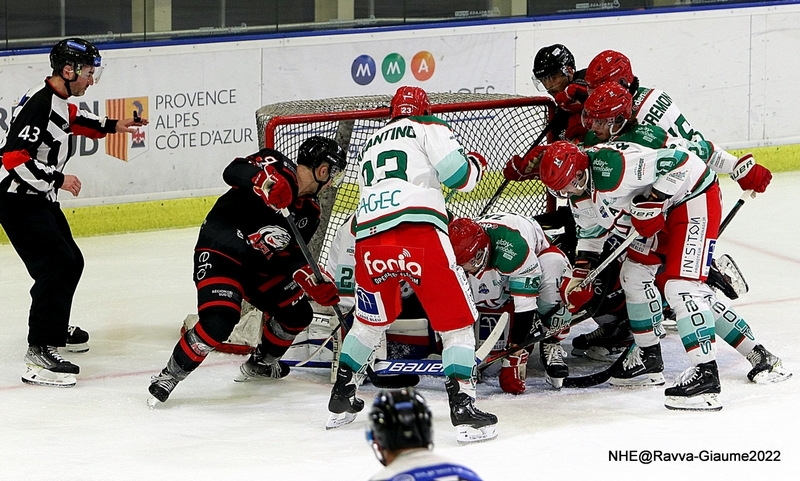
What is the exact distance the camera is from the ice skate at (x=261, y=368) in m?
4.99

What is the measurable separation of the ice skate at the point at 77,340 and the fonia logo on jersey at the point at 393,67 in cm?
247

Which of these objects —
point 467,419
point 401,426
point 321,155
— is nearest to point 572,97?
point 321,155

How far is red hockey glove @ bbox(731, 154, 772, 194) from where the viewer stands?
4.85m

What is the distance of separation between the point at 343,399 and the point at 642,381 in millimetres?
1113

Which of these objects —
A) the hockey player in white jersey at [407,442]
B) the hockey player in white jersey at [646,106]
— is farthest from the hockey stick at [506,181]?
the hockey player in white jersey at [407,442]

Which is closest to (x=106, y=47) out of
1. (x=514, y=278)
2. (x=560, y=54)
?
(x=560, y=54)

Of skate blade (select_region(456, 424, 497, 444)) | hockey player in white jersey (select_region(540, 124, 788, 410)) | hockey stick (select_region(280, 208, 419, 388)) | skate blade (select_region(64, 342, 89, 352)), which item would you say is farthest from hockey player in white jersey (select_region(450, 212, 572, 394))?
skate blade (select_region(64, 342, 89, 352))

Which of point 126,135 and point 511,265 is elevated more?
point 126,135

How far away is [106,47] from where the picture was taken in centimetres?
684

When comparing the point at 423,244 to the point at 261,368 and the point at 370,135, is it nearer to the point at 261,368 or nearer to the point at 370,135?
the point at 370,135

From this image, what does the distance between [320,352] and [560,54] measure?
1.49m

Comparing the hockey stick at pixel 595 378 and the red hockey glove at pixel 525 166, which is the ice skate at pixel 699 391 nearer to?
the hockey stick at pixel 595 378

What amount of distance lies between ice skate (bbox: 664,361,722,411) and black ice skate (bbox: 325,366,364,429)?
40.4 inches

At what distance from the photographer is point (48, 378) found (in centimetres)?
493
